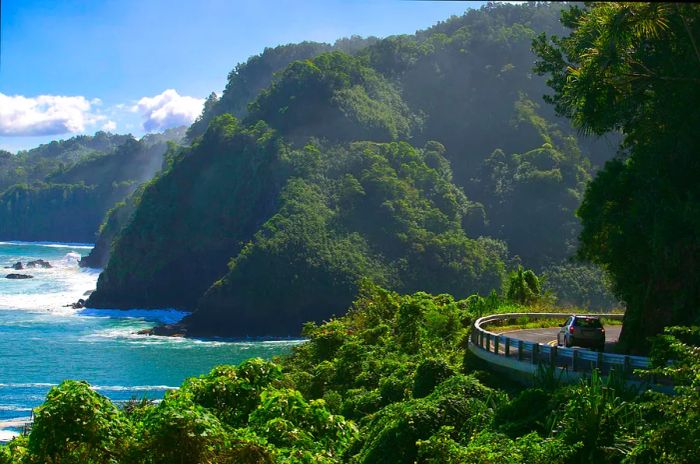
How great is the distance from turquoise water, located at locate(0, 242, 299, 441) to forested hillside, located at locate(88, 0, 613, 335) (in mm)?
6554

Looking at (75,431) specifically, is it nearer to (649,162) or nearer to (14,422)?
(649,162)

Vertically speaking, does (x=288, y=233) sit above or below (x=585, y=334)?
below

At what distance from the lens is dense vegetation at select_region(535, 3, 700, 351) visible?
20.8 meters

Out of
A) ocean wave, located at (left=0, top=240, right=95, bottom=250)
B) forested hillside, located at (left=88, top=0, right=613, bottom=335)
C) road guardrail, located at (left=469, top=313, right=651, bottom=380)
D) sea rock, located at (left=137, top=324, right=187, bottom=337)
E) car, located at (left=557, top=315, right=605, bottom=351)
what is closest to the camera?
road guardrail, located at (left=469, top=313, right=651, bottom=380)

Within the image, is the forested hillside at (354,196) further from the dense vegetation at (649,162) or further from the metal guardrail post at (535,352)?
the metal guardrail post at (535,352)

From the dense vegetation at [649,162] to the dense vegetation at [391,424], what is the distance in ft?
7.37

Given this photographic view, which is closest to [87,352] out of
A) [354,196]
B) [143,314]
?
[143,314]

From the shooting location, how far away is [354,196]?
9712 centimetres

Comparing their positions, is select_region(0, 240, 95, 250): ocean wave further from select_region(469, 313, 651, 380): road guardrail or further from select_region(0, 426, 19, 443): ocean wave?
select_region(469, 313, 651, 380): road guardrail

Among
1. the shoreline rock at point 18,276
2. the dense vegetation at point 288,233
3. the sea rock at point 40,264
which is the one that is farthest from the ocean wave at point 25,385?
the sea rock at point 40,264

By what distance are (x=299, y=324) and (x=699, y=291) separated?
203ft

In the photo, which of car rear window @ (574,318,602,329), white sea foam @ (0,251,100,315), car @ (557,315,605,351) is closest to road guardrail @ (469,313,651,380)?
Result: car @ (557,315,605,351)

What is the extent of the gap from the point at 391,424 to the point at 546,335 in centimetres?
1389

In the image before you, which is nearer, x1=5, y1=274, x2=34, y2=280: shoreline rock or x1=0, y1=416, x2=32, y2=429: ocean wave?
x1=0, y1=416, x2=32, y2=429: ocean wave
